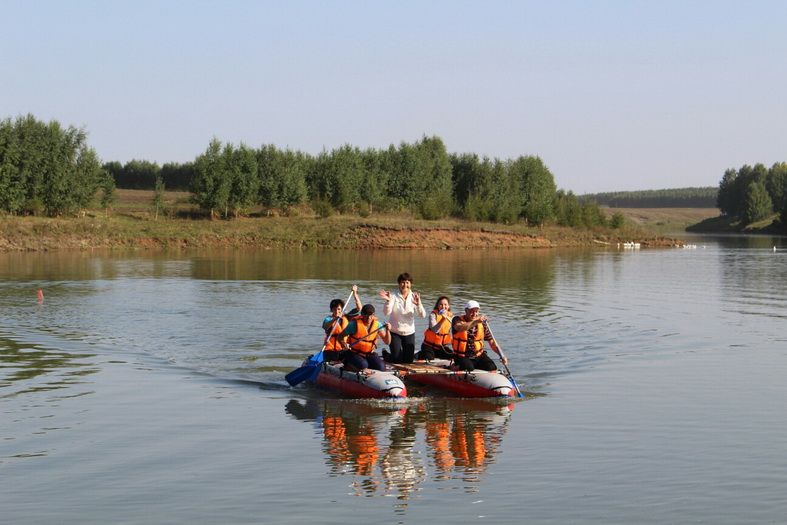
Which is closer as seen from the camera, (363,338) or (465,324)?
(363,338)

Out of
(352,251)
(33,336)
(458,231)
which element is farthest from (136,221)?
(33,336)

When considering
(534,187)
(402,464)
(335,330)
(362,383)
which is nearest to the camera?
(402,464)

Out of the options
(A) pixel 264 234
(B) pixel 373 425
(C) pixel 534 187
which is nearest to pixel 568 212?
(C) pixel 534 187

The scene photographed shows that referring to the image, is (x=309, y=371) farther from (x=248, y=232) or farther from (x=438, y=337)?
(x=248, y=232)

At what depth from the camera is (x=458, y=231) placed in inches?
4390

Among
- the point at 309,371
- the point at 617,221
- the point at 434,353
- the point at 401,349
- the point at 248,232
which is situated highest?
the point at 617,221

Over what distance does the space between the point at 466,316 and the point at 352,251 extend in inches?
2821

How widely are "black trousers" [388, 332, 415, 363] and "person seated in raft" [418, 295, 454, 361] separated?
0.27 m

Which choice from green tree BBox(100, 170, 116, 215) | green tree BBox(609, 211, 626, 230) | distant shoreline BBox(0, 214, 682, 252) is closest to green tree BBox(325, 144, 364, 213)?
distant shoreline BBox(0, 214, 682, 252)

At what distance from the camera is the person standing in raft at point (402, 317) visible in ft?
82.0

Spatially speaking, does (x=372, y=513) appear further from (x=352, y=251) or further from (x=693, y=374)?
(x=352, y=251)

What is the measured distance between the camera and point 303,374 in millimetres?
24484

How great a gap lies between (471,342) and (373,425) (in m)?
Result: 4.66

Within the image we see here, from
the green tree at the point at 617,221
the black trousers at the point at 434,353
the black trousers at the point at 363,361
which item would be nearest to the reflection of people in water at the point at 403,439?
the black trousers at the point at 363,361
